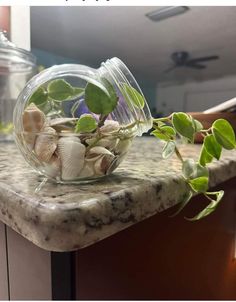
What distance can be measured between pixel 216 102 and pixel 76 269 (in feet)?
6.26

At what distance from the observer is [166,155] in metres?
0.31

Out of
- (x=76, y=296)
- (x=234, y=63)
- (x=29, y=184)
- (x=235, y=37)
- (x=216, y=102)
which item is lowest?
(x=76, y=296)

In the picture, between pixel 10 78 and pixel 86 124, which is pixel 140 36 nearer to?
pixel 10 78

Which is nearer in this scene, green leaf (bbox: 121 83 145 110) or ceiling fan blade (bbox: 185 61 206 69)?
green leaf (bbox: 121 83 145 110)

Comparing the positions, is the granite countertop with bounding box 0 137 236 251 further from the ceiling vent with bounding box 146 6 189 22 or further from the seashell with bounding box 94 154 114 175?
the ceiling vent with bounding box 146 6 189 22

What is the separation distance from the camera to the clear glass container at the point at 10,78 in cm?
94

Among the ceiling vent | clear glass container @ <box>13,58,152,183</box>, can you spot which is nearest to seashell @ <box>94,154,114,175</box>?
clear glass container @ <box>13,58,152,183</box>

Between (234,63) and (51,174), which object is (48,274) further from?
(234,63)

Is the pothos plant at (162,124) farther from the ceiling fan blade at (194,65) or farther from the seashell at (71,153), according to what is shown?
the ceiling fan blade at (194,65)

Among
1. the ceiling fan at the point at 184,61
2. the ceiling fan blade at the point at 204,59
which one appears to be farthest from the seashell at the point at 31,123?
the ceiling fan at the point at 184,61

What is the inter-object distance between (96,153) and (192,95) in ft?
6.66

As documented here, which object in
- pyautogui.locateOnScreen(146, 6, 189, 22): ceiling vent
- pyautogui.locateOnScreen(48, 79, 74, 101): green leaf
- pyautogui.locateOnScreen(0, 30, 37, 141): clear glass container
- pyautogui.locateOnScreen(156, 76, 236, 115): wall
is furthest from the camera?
pyautogui.locateOnScreen(156, 76, 236, 115): wall

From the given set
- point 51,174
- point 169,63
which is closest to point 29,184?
point 51,174

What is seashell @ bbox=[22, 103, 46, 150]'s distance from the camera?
290mm
